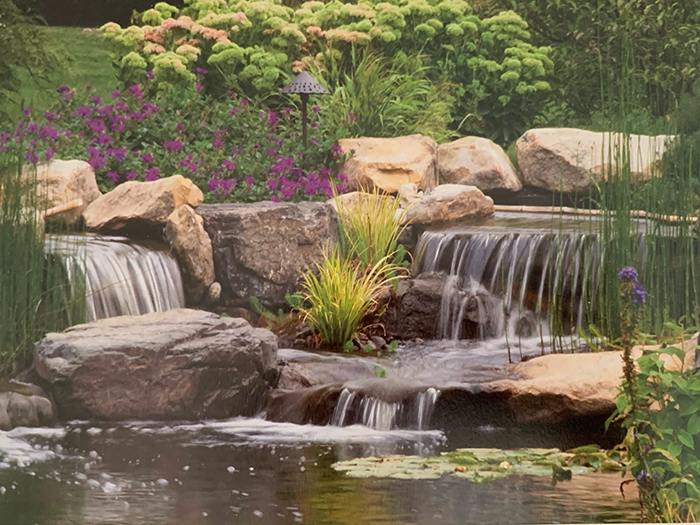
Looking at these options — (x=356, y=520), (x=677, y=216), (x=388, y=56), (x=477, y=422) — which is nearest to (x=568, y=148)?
(x=677, y=216)

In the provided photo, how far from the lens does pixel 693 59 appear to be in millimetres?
4695

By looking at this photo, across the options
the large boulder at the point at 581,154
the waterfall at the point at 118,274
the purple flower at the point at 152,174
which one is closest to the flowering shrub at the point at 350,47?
the large boulder at the point at 581,154

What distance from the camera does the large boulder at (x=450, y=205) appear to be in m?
4.87

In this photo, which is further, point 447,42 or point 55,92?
point 447,42

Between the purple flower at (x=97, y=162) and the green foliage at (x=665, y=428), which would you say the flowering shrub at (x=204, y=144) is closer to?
the purple flower at (x=97, y=162)

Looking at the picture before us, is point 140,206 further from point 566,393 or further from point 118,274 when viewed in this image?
point 566,393

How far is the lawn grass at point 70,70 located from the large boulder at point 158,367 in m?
0.96

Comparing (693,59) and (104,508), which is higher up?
(693,59)

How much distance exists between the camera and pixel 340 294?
15.1ft

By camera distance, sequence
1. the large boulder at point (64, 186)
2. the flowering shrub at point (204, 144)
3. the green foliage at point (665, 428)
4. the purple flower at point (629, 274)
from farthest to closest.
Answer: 1. the flowering shrub at point (204, 144)
2. the large boulder at point (64, 186)
3. the purple flower at point (629, 274)
4. the green foliage at point (665, 428)

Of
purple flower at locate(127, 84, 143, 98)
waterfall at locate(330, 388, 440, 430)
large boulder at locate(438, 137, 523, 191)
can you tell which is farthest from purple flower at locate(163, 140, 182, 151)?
waterfall at locate(330, 388, 440, 430)

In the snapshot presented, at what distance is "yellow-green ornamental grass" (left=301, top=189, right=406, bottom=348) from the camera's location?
15.1ft

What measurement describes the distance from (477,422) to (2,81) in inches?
94.8

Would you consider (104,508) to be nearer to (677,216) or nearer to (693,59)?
(677,216)
